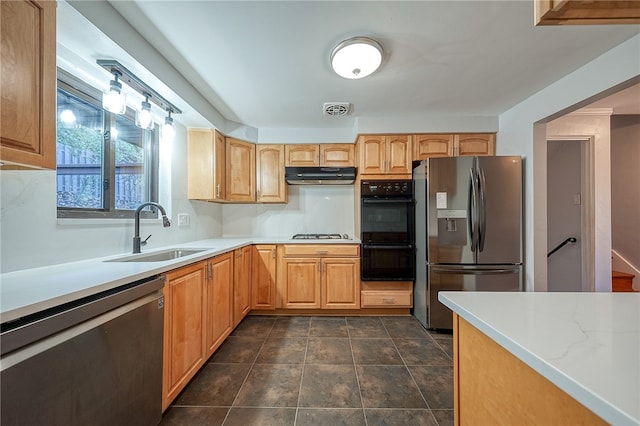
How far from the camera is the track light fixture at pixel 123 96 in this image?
1386mm

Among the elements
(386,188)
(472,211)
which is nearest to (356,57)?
(386,188)

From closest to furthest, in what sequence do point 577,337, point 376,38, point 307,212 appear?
1. point 577,337
2. point 376,38
3. point 307,212

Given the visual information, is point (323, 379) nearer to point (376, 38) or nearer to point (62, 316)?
point (62, 316)

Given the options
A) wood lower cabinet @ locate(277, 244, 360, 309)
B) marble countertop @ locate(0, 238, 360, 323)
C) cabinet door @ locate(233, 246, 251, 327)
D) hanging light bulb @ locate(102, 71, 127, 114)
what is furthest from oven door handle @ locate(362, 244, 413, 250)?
hanging light bulb @ locate(102, 71, 127, 114)

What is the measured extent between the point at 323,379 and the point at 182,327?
1010mm

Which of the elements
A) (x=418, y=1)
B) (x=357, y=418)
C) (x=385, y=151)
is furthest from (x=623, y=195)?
(x=357, y=418)

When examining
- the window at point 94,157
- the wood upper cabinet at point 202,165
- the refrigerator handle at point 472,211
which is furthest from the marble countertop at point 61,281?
the refrigerator handle at point 472,211

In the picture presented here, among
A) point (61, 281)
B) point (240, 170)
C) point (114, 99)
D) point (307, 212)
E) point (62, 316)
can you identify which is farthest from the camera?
point (307, 212)

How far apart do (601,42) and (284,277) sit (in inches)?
125

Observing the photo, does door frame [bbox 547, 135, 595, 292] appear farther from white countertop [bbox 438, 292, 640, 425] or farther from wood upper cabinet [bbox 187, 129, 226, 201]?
wood upper cabinet [bbox 187, 129, 226, 201]

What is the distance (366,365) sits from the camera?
1.86 meters

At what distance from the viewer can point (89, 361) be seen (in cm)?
89

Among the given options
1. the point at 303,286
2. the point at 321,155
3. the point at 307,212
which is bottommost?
the point at 303,286

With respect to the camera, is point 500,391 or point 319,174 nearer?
point 500,391
